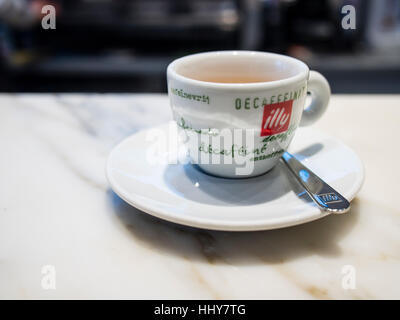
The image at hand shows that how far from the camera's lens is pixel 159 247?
35cm

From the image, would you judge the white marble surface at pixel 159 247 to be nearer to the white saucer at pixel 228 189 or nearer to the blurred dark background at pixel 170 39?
the white saucer at pixel 228 189

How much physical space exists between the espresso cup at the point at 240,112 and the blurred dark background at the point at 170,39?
1098mm

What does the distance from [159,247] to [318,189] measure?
0.16 meters

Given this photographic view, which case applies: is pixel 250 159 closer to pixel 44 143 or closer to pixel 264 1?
pixel 44 143

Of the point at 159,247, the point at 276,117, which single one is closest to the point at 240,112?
the point at 276,117

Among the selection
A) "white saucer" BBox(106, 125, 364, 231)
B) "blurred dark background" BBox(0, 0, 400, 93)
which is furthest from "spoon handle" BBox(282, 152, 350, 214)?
"blurred dark background" BBox(0, 0, 400, 93)

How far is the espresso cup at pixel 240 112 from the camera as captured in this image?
1.20ft

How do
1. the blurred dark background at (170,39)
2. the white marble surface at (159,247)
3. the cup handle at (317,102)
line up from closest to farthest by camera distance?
the white marble surface at (159,247) < the cup handle at (317,102) < the blurred dark background at (170,39)

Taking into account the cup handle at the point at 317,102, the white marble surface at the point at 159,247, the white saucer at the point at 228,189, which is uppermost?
the cup handle at the point at 317,102

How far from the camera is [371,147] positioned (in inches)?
21.7

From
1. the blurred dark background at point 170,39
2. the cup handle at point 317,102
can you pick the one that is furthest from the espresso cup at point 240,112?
the blurred dark background at point 170,39

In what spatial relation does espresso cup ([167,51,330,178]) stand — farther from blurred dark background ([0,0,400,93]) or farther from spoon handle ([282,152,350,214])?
blurred dark background ([0,0,400,93])

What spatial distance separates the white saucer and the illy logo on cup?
6cm

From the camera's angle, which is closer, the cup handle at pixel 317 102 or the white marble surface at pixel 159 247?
the white marble surface at pixel 159 247
